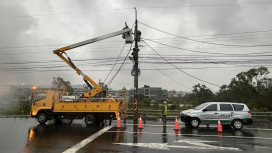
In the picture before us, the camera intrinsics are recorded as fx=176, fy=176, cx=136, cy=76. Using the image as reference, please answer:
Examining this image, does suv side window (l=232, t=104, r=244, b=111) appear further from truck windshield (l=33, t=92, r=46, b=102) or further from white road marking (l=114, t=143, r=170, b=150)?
truck windshield (l=33, t=92, r=46, b=102)

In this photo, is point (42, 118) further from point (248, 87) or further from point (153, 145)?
point (248, 87)

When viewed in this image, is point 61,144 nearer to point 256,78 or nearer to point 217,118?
point 217,118

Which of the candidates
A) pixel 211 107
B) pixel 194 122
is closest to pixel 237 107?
pixel 211 107

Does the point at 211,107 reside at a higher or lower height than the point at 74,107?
higher

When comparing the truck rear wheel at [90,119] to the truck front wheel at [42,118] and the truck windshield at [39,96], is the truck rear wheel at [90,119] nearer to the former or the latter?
the truck front wheel at [42,118]

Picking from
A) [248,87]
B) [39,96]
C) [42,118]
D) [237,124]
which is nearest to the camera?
[237,124]

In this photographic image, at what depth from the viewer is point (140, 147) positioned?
23.0ft

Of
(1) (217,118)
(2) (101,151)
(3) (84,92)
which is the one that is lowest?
(2) (101,151)

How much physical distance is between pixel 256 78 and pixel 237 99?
849 centimetres

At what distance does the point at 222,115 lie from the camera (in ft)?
38.0

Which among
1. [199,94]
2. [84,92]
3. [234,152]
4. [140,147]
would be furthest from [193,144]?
[199,94]

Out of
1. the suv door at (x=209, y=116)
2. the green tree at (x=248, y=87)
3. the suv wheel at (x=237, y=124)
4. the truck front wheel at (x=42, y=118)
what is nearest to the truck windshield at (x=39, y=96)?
the truck front wheel at (x=42, y=118)

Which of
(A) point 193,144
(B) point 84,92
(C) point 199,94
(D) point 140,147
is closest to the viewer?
(D) point 140,147

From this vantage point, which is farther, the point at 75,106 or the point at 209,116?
Result: the point at 75,106
